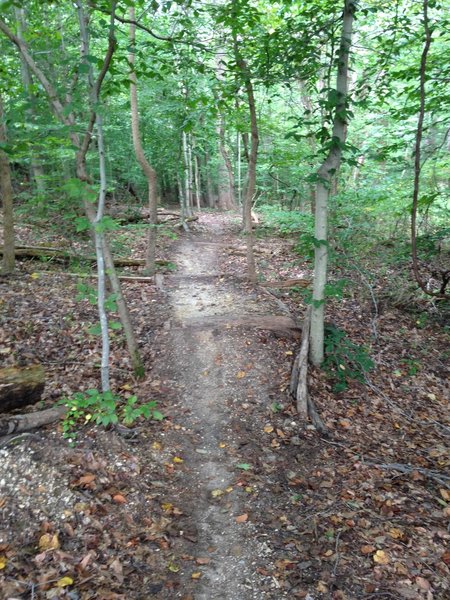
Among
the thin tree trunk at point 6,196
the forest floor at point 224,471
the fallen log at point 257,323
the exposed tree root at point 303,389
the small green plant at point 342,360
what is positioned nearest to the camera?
the forest floor at point 224,471

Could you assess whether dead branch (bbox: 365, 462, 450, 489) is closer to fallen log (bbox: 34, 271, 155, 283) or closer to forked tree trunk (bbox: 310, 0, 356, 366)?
forked tree trunk (bbox: 310, 0, 356, 366)

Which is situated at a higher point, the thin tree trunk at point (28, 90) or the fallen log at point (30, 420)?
the thin tree trunk at point (28, 90)

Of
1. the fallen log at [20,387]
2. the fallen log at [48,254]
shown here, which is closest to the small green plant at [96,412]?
the fallen log at [20,387]

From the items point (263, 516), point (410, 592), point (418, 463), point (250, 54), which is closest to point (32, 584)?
point (263, 516)

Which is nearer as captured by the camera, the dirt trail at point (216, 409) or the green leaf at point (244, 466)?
the dirt trail at point (216, 409)

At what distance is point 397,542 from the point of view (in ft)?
12.2

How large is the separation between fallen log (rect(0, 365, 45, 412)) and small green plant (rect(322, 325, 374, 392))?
4.40m

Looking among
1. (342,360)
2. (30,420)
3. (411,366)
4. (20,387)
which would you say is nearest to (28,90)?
(20,387)

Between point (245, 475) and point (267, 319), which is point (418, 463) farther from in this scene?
point (267, 319)

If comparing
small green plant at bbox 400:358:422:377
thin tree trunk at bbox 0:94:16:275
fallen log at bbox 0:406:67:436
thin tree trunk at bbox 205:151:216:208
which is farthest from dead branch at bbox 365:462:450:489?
thin tree trunk at bbox 205:151:216:208

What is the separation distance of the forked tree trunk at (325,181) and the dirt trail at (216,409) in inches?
36.5

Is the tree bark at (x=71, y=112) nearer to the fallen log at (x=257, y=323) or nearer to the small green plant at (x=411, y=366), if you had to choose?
the fallen log at (x=257, y=323)

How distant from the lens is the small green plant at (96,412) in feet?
13.0

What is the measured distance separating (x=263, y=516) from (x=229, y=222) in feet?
56.5
